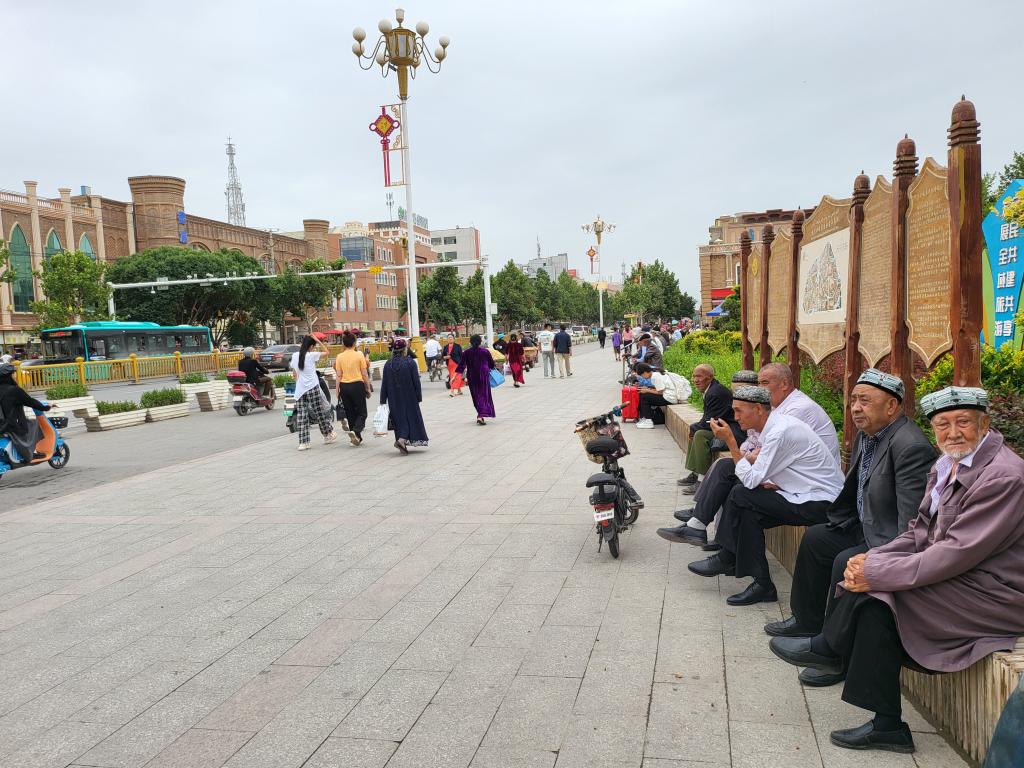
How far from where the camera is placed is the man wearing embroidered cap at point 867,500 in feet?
11.1

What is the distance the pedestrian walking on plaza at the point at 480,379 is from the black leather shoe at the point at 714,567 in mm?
9097

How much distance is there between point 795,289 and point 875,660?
17.1ft

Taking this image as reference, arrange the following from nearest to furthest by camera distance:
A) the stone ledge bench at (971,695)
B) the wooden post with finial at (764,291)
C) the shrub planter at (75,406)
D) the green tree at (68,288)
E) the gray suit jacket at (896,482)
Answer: the stone ledge bench at (971,695) < the gray suit jacket at (896,482) < the wooden post with finial at (764,291) < the shrub planter at (75,406) < the green tree at (68,288)

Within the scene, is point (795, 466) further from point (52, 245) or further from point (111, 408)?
point (52, 245)

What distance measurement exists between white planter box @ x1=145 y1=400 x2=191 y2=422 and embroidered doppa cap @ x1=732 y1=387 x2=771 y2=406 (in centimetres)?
1532

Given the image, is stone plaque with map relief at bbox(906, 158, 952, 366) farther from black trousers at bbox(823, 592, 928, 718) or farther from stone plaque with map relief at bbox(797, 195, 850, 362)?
black trousers at bbox(823, 592, 928, 718)

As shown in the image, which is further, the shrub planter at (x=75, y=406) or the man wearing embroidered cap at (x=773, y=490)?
the shrub planter at (x=75, y=406)

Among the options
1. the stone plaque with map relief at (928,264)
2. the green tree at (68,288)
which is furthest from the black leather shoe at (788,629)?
the green tree at (68,288)

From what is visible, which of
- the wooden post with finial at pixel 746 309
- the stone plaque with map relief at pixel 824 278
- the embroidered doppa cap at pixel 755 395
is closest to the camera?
the embroidered doppa cap at pixel 755 395

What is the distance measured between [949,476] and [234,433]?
13.6m


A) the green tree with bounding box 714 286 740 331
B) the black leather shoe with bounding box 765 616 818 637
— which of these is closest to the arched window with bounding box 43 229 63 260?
the green tree with bounding box 714 286 740 331

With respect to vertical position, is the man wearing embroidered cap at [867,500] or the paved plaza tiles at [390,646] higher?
the man wearing embroidered cap at [867,500]

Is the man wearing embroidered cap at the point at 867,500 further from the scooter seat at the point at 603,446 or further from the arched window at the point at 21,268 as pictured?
the arched window at the point at 21,268

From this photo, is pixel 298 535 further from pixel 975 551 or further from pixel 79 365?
pixel 79 365
